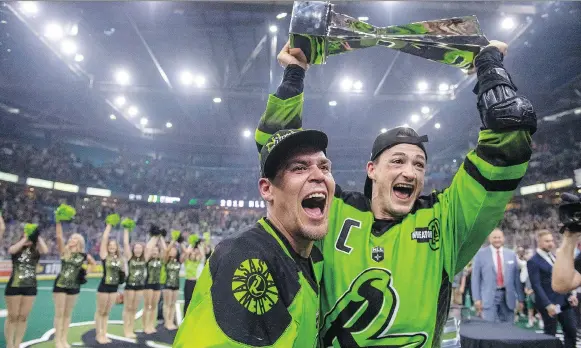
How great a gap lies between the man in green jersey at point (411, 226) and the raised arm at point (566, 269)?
164 centimetres

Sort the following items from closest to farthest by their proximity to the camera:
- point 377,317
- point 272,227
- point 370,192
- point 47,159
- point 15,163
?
point 272,227 → point 377,317 → point 370,192 → point 15,163 → point 47,159

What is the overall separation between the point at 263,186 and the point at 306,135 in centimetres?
28

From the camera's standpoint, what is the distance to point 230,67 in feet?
55.3

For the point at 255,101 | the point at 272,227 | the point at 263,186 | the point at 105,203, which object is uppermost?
the point at 255,101

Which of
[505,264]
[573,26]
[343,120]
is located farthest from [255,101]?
[505,264]

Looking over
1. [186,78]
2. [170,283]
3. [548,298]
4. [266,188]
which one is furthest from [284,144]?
[186,78]

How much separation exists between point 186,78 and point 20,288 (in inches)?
510

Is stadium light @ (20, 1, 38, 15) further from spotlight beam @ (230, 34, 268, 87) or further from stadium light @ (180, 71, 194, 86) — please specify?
spotlight beam @ (230, 34, 268, 87)

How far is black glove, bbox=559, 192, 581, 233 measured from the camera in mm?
2879

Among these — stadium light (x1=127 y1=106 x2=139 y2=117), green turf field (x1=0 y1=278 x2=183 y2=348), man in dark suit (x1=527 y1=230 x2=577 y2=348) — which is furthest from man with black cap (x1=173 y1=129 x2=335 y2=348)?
stadium light (x1=127 y1=106 x2=139 y2=117)

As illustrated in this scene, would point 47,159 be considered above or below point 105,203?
above

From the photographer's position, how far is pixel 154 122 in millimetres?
26203

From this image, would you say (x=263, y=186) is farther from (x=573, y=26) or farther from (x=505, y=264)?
(x=573, y=26)

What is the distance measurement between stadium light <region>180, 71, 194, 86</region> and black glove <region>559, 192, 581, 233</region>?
16636 mm
